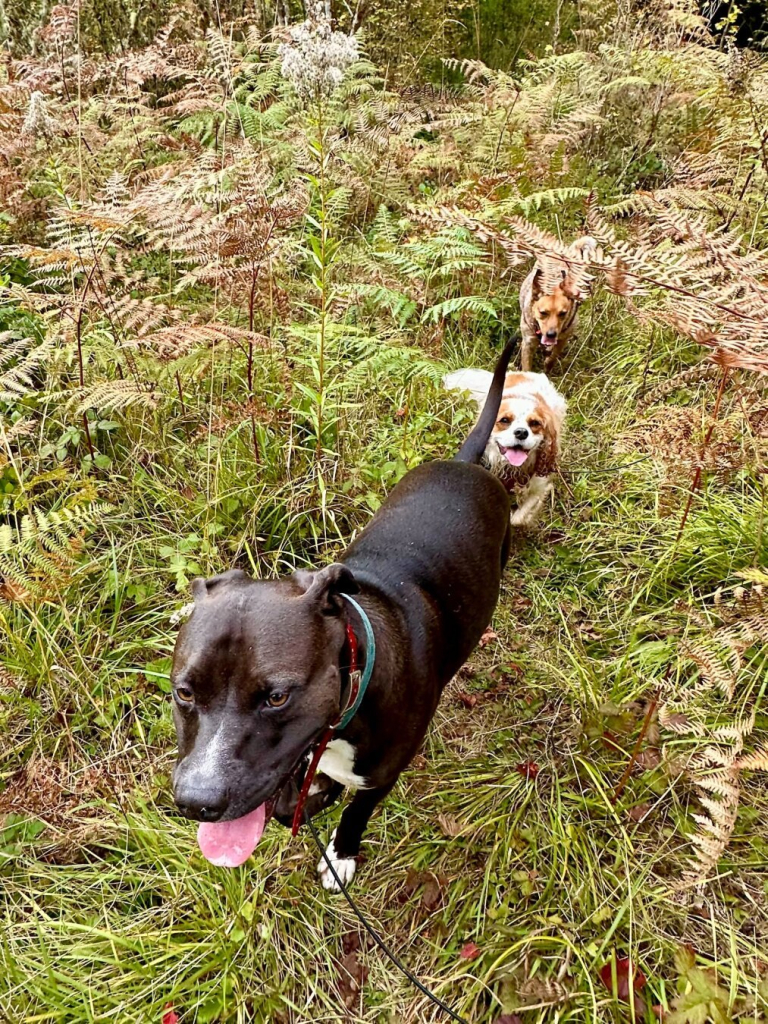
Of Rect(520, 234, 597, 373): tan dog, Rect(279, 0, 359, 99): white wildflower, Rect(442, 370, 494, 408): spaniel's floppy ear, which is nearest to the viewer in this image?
Rect(279, 0, 359, 99): white wildflower

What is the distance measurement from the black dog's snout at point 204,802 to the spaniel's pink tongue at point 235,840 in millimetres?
213

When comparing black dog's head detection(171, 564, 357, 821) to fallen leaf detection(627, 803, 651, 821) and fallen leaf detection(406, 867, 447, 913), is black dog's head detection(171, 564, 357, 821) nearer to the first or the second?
fallen leaf detection(406, 867, 447, 913)

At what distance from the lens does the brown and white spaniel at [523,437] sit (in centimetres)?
379

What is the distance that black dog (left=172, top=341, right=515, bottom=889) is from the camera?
1508 mm

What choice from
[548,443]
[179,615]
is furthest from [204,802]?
[548,443]

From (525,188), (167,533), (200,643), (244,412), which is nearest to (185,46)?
(525,188)

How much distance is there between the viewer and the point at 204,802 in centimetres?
144

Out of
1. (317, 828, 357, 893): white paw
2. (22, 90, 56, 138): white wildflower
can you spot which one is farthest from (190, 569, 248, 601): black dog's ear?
(22, 90, 56, 138): white wildflower

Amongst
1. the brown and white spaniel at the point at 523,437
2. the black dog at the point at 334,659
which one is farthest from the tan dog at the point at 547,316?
the black dog at the point at 334,659

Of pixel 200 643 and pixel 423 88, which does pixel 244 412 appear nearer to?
pixel 200 643

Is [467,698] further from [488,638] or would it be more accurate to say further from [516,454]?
[516,454]

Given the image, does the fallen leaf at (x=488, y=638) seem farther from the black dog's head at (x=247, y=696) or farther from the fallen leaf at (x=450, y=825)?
the black dog's head at (x=247, y=696)

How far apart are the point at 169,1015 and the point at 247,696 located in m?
1.33

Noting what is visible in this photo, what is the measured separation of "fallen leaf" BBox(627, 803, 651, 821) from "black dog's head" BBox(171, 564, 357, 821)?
4.94 ft
